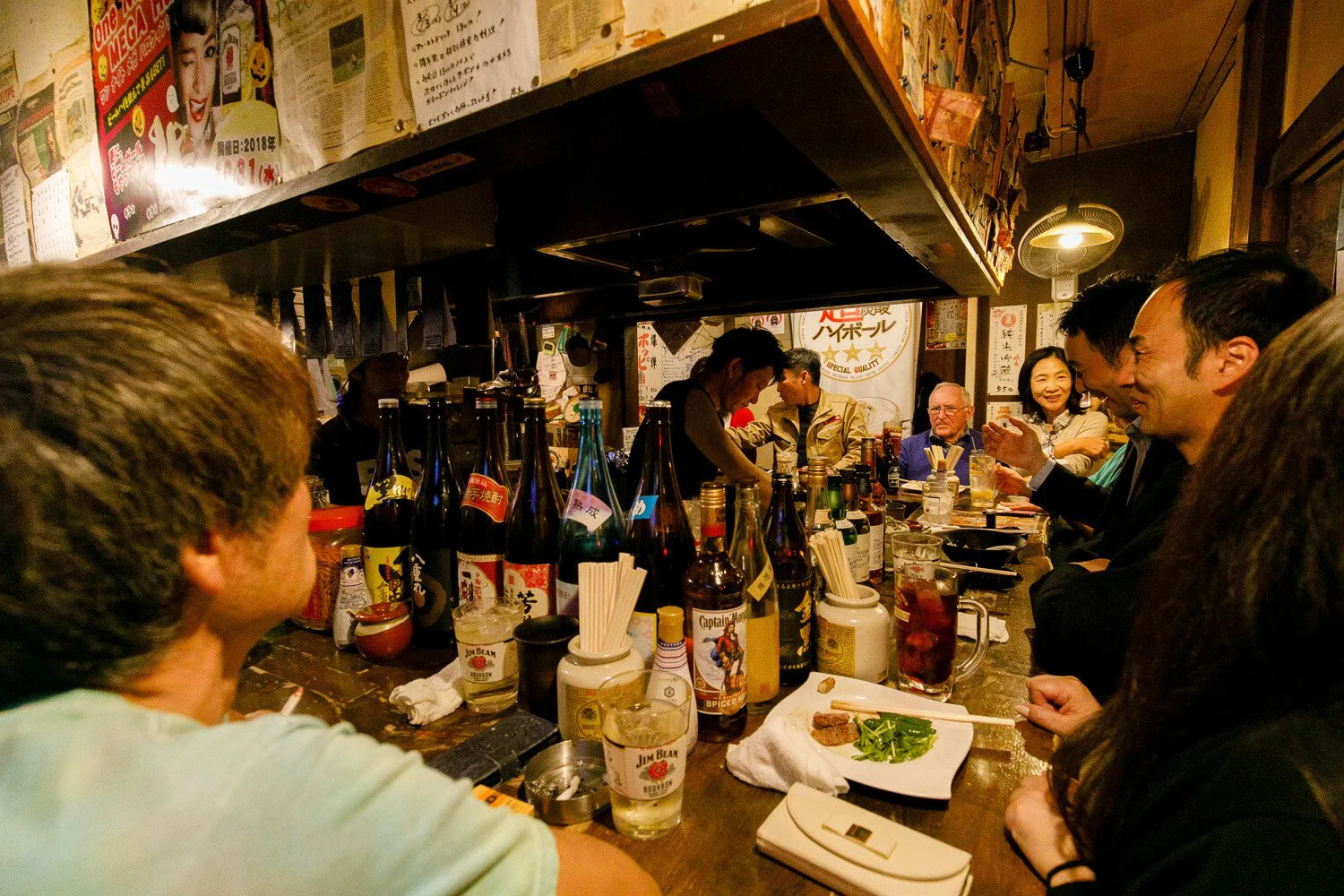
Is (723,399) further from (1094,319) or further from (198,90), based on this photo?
(198,90)

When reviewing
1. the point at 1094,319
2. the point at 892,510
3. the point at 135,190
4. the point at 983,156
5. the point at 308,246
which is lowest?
the point at 892,510

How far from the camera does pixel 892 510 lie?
2426mm

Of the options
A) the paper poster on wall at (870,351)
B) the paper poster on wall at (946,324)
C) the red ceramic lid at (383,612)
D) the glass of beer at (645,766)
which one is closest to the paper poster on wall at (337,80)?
the red ceramic lid at (383,612)

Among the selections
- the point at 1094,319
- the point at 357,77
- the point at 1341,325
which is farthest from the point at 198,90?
the point at 1094,319

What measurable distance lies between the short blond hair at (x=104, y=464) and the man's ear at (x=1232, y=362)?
6.12 feet

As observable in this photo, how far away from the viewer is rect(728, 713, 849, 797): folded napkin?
0.81m

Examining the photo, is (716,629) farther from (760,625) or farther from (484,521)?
(484,521)

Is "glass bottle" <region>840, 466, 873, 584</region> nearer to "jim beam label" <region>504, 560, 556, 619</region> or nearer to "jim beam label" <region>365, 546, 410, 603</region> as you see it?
"jim beam label" <region>504, 560, 556, 619</region>

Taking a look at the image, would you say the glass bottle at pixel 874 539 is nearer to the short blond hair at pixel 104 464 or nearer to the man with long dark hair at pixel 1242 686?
the man with long dark hair at pixel 1242 686

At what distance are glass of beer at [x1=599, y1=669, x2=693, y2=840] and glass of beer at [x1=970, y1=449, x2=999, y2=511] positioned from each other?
2.68 meters

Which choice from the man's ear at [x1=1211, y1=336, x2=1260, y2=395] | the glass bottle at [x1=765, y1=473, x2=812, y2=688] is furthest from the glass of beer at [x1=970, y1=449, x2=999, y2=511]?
the glass bottle at [x1=765, y1=473, x2=812, y2=688]

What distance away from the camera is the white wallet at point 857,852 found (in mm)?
638

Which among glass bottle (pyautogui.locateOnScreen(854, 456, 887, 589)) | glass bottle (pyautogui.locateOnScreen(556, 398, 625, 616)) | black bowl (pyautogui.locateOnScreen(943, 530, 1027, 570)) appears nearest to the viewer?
glass bottle (pyautogui.locateOnScreen(556, 398, 625, 616))

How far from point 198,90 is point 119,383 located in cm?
140
